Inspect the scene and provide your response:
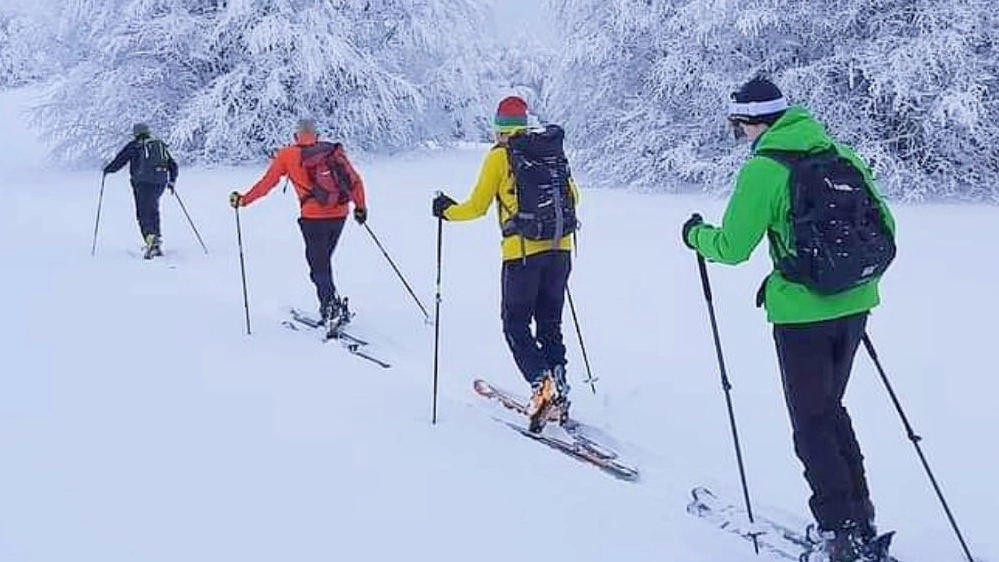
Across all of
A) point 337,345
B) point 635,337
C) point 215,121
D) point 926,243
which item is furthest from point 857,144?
point 215,121

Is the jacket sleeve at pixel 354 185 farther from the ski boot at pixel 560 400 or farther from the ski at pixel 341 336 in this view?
the ski boot at pixel 560 400

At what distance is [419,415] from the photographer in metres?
5.64

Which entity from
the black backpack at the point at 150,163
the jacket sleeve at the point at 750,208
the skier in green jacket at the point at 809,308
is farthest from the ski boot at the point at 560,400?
the black backpack at the point at 150,163

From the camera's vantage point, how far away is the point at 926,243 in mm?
10484

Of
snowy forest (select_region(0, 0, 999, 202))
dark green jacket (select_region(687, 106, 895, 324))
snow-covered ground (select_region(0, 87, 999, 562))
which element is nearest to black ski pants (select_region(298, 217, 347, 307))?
snow-covered ground (select_region(0, 87, 999, 562))

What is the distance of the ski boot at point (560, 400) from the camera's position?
17.6 feet

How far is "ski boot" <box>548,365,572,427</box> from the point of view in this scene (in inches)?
212

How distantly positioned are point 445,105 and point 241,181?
729 centimetres

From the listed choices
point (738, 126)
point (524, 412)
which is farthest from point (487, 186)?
point (738, 126)

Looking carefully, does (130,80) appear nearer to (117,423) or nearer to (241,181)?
(241,181)

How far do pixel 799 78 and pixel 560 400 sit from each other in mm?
11274

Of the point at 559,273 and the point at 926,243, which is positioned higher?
the point at 559,273

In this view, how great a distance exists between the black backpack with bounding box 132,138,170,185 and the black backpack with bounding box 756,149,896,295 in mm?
9676

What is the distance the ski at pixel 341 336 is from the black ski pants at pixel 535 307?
1650 millimetres
